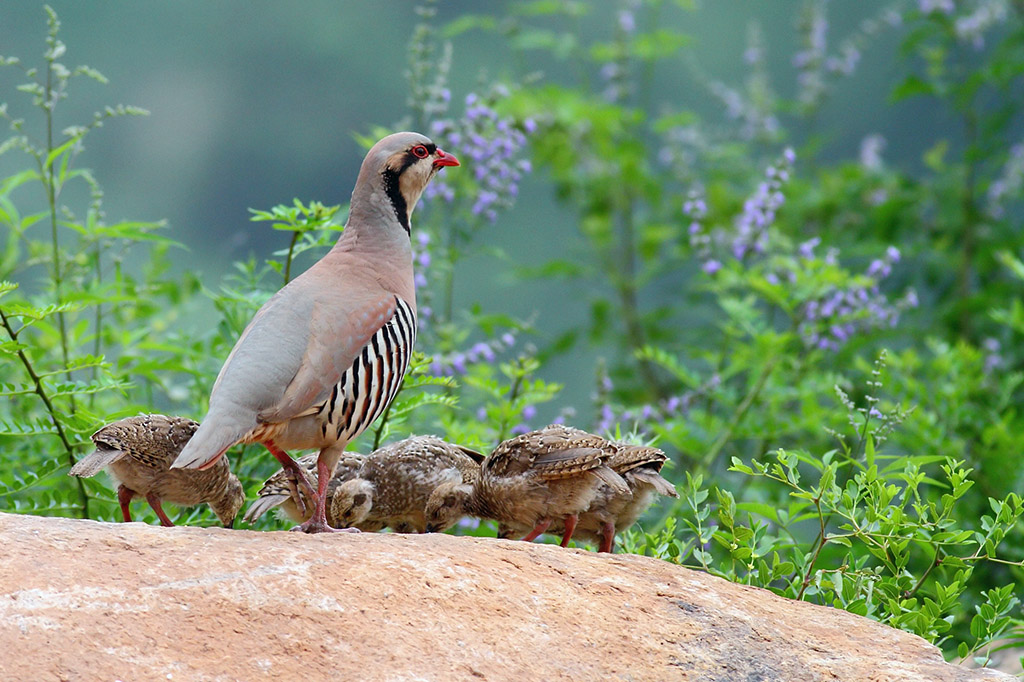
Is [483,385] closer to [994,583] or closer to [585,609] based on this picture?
[585,609]

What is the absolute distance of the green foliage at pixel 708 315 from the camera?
148 inches

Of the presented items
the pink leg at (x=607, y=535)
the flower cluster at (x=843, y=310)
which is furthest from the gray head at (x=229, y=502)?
the flower cluster at (x=843, y=310)

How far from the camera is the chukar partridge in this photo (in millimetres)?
3744

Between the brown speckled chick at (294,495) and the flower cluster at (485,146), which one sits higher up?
the flower cluster at (485,146)

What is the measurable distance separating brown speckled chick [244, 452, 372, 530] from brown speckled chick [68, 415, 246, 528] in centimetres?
14

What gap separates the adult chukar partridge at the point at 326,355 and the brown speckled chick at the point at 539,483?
1.67 ft

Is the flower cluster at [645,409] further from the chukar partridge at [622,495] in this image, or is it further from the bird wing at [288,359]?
the bird wing at [288,359]

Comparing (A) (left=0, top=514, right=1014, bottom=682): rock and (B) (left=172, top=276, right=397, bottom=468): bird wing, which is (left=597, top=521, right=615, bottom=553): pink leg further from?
(B) (left=172, top=276, right=397, bottom=468): bird wing

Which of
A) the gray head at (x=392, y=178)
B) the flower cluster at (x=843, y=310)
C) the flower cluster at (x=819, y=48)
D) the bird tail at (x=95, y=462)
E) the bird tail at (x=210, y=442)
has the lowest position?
the bird tail at (x=95, y=462)

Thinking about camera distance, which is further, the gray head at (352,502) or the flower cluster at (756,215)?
the flower cluster at (756,215)

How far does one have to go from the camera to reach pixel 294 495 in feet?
12.5

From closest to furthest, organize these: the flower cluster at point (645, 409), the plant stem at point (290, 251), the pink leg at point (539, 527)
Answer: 1. the pink leg at point (539, 527)
2. the plant stem at point (290, 251)
3. the flower cluster at point (645, 409)

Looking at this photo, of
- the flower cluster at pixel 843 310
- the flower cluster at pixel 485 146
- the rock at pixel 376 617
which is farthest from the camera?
the flower cluster at pixel 843 310


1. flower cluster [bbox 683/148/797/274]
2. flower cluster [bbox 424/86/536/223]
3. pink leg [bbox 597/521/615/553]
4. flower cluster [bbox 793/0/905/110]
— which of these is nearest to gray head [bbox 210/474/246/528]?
pink leg [bbox 597/521/615/553]
